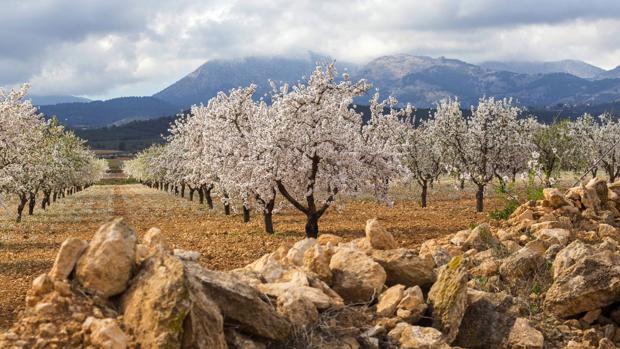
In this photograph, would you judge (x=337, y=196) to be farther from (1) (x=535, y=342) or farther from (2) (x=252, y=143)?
(1) (x=535, y=342)

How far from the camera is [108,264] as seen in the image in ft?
25.8

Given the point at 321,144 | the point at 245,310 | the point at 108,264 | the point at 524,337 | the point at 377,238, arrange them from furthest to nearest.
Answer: the point at 321,144 < the point at 377,238 < the point at 524,337 < the point at 245,310 < the point at 108,264

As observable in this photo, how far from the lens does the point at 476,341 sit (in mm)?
10664

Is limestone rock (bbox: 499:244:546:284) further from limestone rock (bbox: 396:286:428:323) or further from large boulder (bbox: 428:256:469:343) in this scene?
limestone rock (bbox: 396:286:428:323)

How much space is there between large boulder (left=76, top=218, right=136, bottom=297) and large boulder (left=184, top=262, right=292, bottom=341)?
0.89 meters

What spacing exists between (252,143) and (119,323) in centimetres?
2134

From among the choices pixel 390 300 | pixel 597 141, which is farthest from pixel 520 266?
pixel 597 141

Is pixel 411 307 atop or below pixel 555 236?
below

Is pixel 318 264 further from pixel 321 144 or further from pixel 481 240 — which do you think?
pixel 321 144

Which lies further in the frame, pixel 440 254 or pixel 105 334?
pixel 440 254

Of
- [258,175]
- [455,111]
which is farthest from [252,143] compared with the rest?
[455,111]

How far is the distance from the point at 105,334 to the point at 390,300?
216 inches

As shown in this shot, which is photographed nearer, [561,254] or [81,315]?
[81,315]

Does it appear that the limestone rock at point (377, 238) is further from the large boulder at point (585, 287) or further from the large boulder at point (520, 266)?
the large boulder at point (585, 287)
